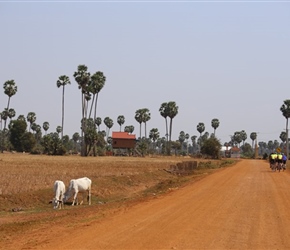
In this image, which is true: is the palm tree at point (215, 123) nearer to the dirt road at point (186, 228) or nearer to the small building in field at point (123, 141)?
the small building in field at point (123, 141)

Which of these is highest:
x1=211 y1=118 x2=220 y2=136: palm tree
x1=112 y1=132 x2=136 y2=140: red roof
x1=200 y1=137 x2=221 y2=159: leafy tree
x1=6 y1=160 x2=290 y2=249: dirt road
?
x1=211 y1=118 x2=220 y2=136: palm tree

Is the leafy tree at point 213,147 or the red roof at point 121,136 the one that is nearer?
the leafy tree at point 213,147

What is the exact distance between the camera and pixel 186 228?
14.2 metres

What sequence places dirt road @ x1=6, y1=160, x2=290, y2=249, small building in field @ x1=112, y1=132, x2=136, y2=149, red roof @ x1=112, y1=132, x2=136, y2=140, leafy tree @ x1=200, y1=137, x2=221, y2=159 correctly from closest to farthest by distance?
dirt road @ x1=6, y1=160, x2=290, y2=249 < leafy tree @ x1=200, y1=137, x2=221, y2=159 < small building in field @ x1=112, y1=132, x2=136, y2=149 < red roof @ x1=112, y1=132, x2=136, y2=140

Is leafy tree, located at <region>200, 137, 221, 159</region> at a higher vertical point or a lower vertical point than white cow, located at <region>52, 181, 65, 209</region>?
higher

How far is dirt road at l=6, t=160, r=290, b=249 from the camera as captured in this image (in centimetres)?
1196

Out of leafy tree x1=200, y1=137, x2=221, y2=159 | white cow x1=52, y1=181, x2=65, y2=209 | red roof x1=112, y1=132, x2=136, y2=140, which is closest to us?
white cow x1=52, y1=181, x2=65, y2=209

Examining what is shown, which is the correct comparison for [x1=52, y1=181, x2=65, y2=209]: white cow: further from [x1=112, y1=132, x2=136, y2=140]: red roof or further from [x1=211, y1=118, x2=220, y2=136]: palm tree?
[x1=211, y1=118, x2=220, y2=136]: palm tree

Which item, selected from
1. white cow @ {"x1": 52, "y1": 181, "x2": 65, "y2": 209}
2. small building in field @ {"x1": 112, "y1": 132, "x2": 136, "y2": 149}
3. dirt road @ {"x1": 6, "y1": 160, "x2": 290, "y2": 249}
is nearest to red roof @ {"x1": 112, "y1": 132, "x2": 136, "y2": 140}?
small building in field @ {"x1": 112, "y1": 132, "x2": 136, "y2": 149}

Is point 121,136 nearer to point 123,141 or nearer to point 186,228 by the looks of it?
point 123,141

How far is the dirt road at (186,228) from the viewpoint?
1196cm

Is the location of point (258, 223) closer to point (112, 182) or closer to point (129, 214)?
point (129, 214)

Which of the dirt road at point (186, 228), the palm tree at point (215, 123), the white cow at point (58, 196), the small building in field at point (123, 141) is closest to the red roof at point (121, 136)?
the small building in field at point (123, 141)

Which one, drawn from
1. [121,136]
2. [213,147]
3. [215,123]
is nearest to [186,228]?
[213,147]
